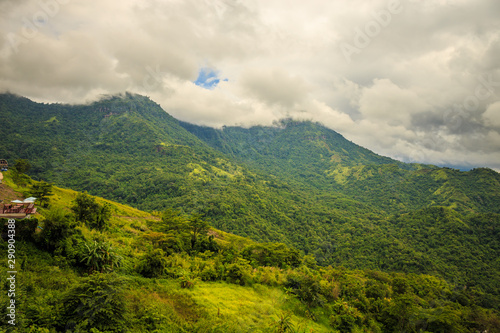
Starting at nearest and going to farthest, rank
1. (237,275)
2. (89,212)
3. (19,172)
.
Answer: (237,275), (89,212), (19,172)

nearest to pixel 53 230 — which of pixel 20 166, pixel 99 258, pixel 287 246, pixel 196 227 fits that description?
pixel 99 258

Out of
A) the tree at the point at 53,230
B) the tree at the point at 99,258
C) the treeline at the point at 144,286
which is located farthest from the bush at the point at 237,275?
the tree at the point at 53,230

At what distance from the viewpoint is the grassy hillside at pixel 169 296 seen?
10469mm

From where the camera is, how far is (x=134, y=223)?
45750 mm

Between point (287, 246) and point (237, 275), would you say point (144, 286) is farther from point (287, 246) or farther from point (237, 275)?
point (287, 246)

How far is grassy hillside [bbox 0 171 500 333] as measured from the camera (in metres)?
10.5

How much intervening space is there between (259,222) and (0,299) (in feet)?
479

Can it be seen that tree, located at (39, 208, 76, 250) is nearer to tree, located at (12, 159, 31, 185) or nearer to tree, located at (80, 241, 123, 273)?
tree, located at (80, 241, 123, 273)

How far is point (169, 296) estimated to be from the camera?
58.4 ft

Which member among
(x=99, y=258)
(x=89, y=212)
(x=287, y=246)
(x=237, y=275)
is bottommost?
(x=287, y=246)

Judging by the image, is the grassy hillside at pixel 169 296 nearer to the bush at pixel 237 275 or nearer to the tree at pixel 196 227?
the bush at pixel 237 275

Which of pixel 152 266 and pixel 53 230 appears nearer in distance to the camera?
pixel 53 230

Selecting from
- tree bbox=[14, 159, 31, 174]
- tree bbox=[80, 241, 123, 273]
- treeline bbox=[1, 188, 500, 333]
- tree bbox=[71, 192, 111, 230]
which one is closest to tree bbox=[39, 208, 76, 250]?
treeline bbox=[1, 188, 500, 333]

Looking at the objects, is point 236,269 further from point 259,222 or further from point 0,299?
point 259,222
